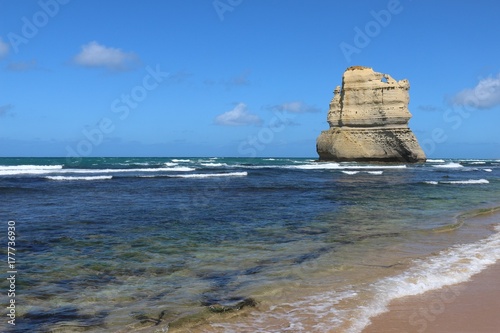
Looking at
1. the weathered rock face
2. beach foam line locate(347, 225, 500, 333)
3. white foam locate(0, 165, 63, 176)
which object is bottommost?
beach foam line locate(347, 225, 500, 333)

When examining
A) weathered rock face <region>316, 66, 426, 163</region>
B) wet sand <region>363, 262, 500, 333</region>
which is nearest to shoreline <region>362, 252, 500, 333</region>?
wet sand <region>363, 262, 500, 333</region>

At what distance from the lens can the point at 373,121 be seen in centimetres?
5762

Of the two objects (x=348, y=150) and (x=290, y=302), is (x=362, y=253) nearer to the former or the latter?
(x=290, y=302)

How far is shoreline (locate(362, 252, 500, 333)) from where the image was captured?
4418 millimetres

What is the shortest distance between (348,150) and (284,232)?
5127 cm

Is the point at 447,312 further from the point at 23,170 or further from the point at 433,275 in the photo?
the point at 23,170

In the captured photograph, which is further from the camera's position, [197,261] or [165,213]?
[165,213]

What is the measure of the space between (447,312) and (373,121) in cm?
5536

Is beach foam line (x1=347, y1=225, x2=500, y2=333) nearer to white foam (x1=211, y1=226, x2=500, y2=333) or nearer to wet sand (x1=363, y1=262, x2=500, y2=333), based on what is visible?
white foam (x1=211, y1=226, x2=500, y2=333)

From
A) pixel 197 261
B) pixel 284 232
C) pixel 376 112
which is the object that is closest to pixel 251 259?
pixel 197 261

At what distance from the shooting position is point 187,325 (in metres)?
4.57

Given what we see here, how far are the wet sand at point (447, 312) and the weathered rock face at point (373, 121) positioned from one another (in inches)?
2113

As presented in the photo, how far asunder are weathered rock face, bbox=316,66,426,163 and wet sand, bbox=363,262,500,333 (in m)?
53.7

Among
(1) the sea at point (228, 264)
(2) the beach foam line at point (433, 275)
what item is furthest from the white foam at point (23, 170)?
(2) the beach foam line at point (433, 275)
